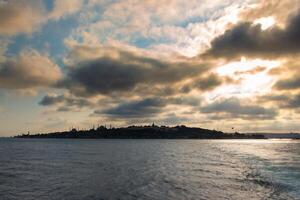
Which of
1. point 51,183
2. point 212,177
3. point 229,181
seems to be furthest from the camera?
point 212,177

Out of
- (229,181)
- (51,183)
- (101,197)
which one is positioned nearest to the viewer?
(101,197)

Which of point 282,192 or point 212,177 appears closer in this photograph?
point 282,192

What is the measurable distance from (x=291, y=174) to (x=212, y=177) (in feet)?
48.4

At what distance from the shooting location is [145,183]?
4138 centimetres

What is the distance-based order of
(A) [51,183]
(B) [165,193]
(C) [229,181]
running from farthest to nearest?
(C) [229,181] → (A) [51,183] → (B) [165,193]

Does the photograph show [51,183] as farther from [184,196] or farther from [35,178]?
[184,196]

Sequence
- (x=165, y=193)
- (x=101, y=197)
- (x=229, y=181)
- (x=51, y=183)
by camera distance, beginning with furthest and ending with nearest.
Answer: (x=229, y=181), (x=51, y=183), (x=165, y=193), (x=101, y=197)

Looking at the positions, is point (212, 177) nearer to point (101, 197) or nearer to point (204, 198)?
point (204, 198)

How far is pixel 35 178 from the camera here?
45625mm

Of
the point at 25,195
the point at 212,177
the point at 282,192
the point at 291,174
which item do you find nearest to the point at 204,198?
the point at 282,192

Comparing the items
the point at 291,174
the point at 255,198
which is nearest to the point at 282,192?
the point at 255,198

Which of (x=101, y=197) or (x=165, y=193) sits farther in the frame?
(x=165, y=193)

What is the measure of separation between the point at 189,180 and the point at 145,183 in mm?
7427

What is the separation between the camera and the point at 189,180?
4469cm
